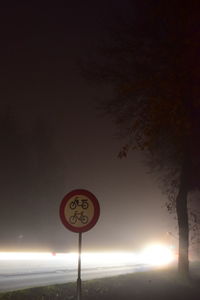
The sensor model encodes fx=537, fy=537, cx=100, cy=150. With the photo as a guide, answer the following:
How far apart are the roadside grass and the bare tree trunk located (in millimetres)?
620

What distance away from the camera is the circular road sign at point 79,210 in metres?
9.22

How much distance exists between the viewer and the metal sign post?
9.22 metres

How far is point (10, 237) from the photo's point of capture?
166 ft

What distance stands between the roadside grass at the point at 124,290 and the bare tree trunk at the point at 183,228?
62 cm

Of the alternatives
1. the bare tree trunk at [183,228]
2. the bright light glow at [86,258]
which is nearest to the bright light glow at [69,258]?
the bright light glow at [86,258]

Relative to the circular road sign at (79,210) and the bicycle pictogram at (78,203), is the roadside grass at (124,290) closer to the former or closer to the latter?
the circular road sign at (79,210)

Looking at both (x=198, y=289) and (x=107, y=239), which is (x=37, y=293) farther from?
(x=107, y=239)

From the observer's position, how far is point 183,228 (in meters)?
20.2

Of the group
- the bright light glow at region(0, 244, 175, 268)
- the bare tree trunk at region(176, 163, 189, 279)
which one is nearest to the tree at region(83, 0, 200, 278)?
the bare tree trunk at region(176, 163, 189, 279)

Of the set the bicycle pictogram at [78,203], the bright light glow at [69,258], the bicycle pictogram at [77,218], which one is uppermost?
the bright light glow at [69,258]

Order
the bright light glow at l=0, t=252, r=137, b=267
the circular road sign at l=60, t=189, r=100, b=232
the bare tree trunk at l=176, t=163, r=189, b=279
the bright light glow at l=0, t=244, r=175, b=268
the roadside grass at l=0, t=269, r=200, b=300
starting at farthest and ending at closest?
the bright light glow at l=0, t=252, r=137, b=267 < the bright light glow at l=0, t=244, r=175, b=268 < the bare tree trunk at l=176, t=163, r=189, b=279 < the roadside grass at l=0, t=269, r=200, b=300 < the circular road sign at l=60, t=189, r=100, b=232

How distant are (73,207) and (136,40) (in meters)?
11.0

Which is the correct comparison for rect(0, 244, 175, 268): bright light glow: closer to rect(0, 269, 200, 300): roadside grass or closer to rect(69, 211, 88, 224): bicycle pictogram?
rect(0, 269, 200, 300): roadside grass

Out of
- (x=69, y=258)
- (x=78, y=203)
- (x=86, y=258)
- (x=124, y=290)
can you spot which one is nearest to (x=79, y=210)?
(x=78, y=203)
